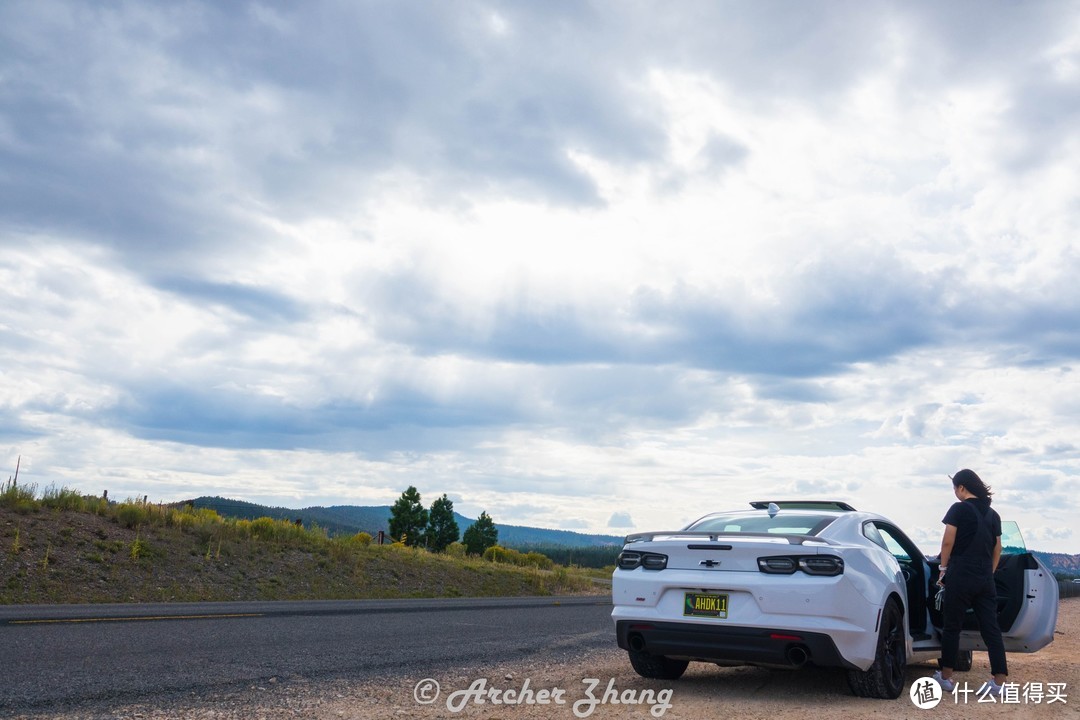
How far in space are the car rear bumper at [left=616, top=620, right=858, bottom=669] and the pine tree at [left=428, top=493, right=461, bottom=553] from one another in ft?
240

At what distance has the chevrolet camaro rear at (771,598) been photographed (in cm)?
659

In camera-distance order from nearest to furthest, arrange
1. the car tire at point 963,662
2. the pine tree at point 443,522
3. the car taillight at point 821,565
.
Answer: the car taillight at point 821,565
the car tire at point 963,662
the pine tree at point 443,522

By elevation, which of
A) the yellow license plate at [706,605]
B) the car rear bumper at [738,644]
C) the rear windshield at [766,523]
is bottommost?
the car rear bumper at [738,644]

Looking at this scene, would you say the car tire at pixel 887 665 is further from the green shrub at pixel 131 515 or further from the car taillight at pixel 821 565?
the green shrub at pixel 131 515

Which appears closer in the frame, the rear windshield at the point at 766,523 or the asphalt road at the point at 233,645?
the asphalt road at the point at 233,645

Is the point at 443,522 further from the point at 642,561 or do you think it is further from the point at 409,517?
the point at 642,561

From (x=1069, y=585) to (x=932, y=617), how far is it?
35265 mm

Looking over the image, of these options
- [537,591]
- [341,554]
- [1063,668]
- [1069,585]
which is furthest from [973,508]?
[1069,585]

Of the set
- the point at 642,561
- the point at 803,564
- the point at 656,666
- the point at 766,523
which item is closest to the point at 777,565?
the point at 803,564

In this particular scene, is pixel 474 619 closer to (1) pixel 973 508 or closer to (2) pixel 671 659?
(2) pixel 671 659

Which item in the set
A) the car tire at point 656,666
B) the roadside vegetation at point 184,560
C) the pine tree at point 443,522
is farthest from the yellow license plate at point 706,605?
the pine tree at point 443,522

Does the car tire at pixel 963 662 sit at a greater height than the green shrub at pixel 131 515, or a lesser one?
lesser

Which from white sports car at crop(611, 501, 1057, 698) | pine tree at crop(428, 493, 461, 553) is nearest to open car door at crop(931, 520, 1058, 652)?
white sports car at crop(611, 501, 1057, 698)

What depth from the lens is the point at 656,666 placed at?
793 centimetres
